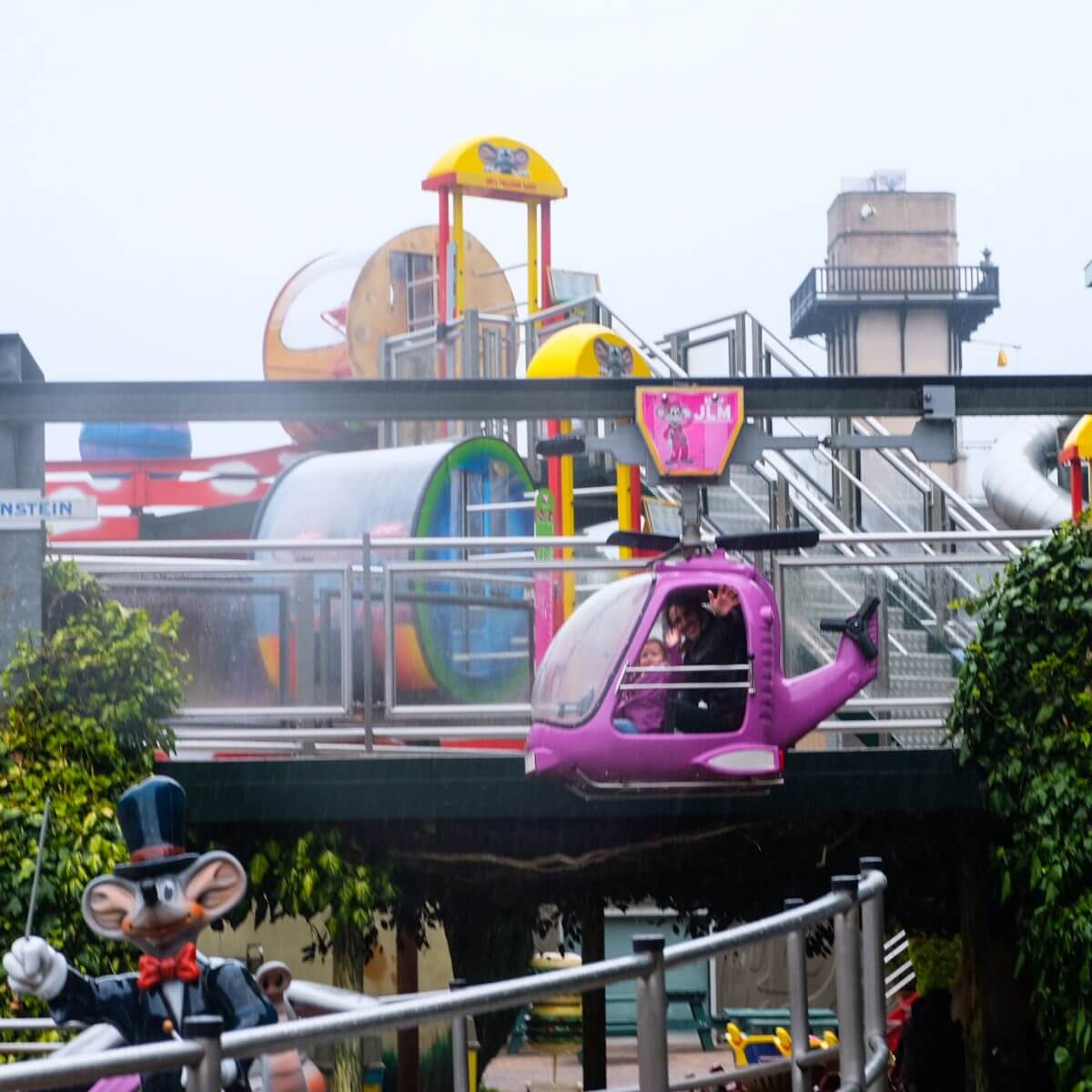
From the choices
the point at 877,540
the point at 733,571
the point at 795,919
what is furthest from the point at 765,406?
the point at 795,919

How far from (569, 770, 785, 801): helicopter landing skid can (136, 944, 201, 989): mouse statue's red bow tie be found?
4.84 m

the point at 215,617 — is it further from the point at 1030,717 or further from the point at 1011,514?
the point at 1011,514

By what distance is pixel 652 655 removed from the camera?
35.8 feet

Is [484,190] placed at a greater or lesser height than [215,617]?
greater

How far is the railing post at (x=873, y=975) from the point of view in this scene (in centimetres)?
592

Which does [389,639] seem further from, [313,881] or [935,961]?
[935,961]

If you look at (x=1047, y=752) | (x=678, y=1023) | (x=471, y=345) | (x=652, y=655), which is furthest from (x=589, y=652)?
(x=678, y=1023)

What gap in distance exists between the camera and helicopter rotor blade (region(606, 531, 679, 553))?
11094 mm

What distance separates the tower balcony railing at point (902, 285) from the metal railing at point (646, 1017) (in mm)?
51683

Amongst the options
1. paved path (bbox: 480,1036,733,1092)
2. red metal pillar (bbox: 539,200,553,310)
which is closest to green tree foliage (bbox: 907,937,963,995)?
paved path (bbox: 480,1036,733,1092)

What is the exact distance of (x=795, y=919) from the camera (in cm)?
515

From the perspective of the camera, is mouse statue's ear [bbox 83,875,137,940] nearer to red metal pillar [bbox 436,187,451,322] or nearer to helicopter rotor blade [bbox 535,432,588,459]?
helicopter rotor blade [bbox 535,432,588,459]

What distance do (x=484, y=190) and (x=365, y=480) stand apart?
4.90m

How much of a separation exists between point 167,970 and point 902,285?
53.3m
